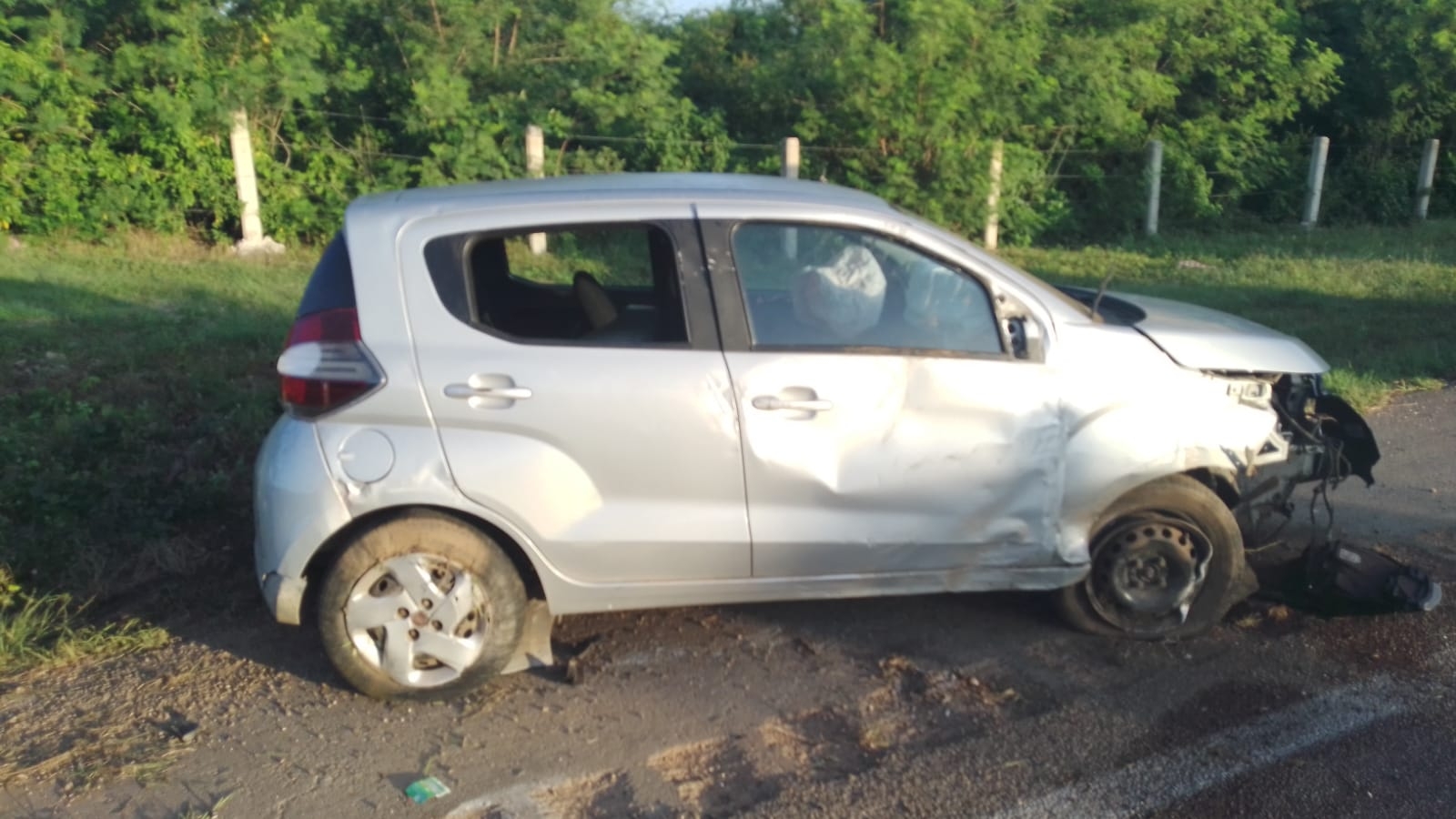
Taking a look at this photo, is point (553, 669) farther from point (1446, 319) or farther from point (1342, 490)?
point (1446, 319)

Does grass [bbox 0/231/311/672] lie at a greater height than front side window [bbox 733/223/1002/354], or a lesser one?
lesser

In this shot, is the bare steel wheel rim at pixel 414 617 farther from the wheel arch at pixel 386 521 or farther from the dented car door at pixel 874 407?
the dented car door at pixel 874 407

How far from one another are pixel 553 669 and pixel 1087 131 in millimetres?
15215

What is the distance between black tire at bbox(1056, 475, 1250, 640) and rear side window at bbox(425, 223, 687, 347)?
1.78 meters

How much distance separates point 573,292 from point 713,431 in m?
0.96

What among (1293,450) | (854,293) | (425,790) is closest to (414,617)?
(425,790)

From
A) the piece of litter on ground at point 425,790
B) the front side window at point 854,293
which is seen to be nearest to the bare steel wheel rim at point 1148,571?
the front side window at point 854,293

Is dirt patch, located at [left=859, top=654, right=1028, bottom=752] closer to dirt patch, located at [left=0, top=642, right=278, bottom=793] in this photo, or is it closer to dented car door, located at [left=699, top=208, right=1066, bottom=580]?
dented car door, located at [left=699, top=208, right=1066, bottom=580]

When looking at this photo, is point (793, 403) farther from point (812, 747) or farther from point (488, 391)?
point (812, 747)

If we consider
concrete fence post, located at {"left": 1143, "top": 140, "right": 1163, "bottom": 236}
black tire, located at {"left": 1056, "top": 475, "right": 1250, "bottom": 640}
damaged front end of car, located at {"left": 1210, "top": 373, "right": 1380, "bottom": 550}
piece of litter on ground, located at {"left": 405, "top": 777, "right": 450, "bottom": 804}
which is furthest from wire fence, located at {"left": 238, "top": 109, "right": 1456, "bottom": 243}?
piece of litter on ground, located at {"left": 405, "top": 777, "right": 450, "bottom": 804}

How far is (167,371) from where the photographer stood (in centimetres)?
805

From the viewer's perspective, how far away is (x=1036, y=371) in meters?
4.55

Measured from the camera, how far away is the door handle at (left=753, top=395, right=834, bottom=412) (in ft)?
14.3

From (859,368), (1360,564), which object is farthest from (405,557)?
(1360,564)
